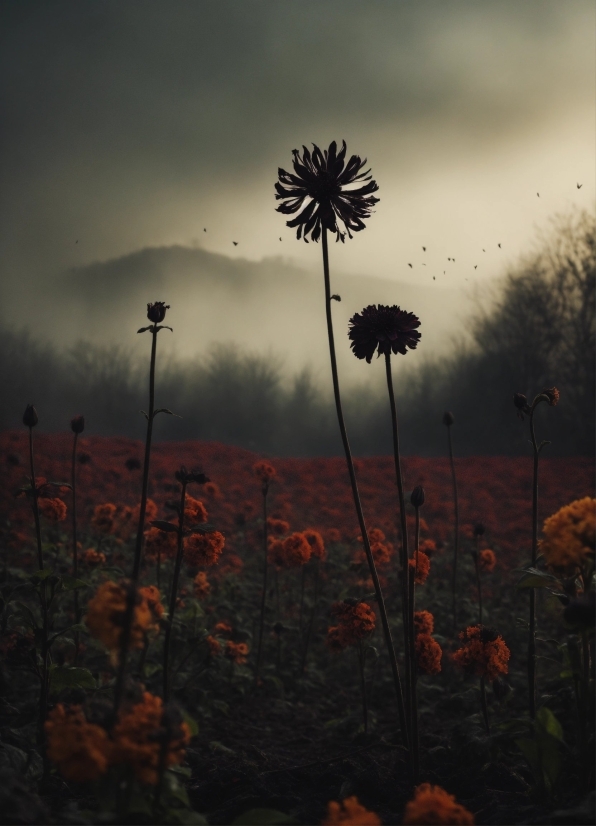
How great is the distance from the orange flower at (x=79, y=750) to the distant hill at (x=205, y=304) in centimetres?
757

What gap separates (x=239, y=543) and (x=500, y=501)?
3.96 metres

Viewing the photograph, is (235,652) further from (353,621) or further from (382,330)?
(382,330)

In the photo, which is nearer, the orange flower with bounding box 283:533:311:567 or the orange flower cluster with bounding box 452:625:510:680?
the orange flower cluster with bounding box 452:625:510:680

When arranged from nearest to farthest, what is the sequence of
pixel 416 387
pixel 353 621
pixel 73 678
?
pixel 73 678 → pixel 353 621 → pixel 416 387

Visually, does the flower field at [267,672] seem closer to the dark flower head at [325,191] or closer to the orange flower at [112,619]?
the orange flower at [112,619]

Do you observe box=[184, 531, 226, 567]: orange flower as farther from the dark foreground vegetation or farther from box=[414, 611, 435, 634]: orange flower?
the dark foreground vegetation

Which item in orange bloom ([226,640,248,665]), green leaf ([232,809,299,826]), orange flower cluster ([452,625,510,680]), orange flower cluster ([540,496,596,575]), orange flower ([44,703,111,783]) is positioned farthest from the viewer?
orange bloom ([226,640,248,665])

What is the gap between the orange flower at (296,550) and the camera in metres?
4.01

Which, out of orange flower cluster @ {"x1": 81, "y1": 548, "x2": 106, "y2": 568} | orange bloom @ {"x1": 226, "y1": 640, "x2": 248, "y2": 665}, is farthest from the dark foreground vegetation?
orange bloom @ {"x1": 226, "y1": 640, "x2": 248, "y2": 665}

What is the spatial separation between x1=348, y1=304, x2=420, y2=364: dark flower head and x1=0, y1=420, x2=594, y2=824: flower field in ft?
2.48

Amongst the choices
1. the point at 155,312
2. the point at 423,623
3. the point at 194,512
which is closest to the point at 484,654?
the point at 423,623

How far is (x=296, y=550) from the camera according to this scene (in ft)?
13.2

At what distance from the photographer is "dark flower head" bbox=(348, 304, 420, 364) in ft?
7.75

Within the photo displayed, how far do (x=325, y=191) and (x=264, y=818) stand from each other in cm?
196
